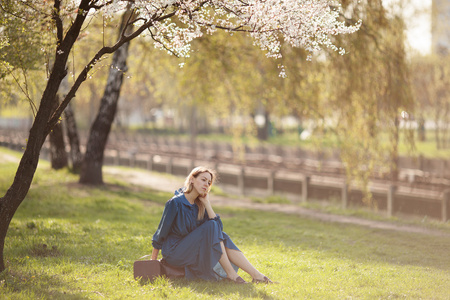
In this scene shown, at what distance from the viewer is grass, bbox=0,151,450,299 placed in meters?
5.72

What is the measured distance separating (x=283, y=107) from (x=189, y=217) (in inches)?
424

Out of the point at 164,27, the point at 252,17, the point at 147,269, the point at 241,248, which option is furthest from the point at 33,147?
the point at 241,248

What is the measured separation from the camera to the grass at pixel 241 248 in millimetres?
5719

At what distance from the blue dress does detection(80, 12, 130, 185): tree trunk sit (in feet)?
30.6

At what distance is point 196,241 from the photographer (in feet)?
19.9

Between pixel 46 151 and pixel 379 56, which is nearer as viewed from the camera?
pixel 379 56

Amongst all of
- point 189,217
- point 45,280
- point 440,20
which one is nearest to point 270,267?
point 189,217

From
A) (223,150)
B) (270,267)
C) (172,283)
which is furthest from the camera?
(223,150)

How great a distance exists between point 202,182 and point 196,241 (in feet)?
2.14

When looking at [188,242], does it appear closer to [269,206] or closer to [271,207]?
[271,207]

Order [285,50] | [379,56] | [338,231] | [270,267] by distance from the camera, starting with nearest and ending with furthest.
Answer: [270,267] → [338,231] → [379,56] → [285,50]

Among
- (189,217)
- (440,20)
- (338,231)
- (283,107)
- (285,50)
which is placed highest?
(440,20)

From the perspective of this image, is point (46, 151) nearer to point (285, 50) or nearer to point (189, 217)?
point (285, 50)

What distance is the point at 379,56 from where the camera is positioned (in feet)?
39.8
